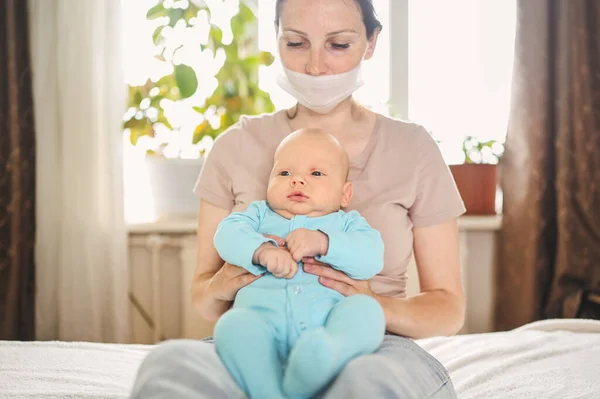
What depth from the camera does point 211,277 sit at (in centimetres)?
135

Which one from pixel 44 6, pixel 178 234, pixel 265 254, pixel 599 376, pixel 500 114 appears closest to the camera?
pixel 265 254

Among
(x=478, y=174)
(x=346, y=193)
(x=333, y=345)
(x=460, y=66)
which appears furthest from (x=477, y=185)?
(x=333, y=345)

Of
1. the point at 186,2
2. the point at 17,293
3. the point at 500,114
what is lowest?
the point at 17,293

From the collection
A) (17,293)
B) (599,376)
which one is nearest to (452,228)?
(599,376)

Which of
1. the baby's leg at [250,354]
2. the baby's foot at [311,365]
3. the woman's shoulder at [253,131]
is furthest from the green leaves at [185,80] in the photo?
the baby's foot at [311,365]

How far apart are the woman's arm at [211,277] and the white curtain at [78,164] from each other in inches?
41.9

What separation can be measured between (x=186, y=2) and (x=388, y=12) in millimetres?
1007

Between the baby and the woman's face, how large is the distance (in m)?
0.21

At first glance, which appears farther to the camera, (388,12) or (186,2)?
(388,12)

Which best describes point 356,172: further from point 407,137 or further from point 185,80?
point 185,80

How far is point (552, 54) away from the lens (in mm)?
2568

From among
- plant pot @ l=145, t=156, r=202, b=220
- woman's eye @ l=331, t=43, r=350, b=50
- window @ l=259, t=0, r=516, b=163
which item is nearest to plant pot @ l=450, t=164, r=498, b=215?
window @ l=259, t=0, r=516, b=163

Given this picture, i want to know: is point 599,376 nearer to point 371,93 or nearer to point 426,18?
point 371,93

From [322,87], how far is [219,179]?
306mm
